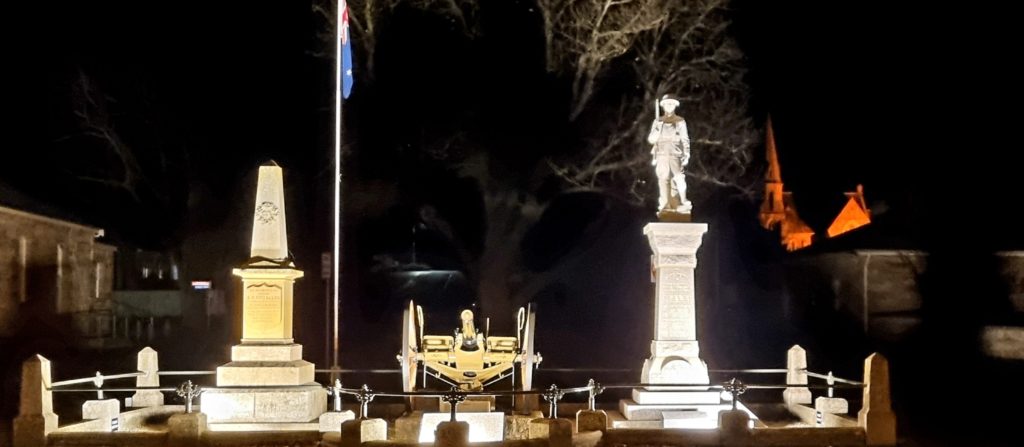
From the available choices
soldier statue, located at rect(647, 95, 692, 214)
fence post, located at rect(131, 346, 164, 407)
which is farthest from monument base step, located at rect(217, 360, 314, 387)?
soldier statue, located at rect(647, 95, 692, 214)

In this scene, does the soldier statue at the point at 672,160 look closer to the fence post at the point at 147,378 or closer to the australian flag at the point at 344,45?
the australian flag at the point at 344,45

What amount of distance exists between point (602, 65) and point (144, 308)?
21.0 meters

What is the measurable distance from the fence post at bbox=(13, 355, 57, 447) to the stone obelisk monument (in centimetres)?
270

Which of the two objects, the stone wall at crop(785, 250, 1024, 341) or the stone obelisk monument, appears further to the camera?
the stone wall at crop(785, 250, 1024, 341)

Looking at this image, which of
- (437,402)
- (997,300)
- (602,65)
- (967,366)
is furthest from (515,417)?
(997,300)

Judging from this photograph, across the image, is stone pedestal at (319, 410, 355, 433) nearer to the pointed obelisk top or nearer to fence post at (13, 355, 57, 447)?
the pointed obelisk top

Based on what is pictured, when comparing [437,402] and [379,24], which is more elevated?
[379,24]

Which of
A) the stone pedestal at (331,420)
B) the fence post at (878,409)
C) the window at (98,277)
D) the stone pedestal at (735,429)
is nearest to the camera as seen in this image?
the stone pedestal at (735,429)

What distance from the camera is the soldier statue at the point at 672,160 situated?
14.3m

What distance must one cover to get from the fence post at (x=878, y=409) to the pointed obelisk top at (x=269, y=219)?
30.8 feet

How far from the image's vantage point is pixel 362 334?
31219 mm

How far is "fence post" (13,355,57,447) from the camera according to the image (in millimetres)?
10820

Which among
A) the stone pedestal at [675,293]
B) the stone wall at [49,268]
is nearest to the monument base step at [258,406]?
the stone pedestal at [675,293]

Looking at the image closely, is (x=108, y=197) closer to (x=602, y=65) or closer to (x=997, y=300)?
(x=602, y=65)
